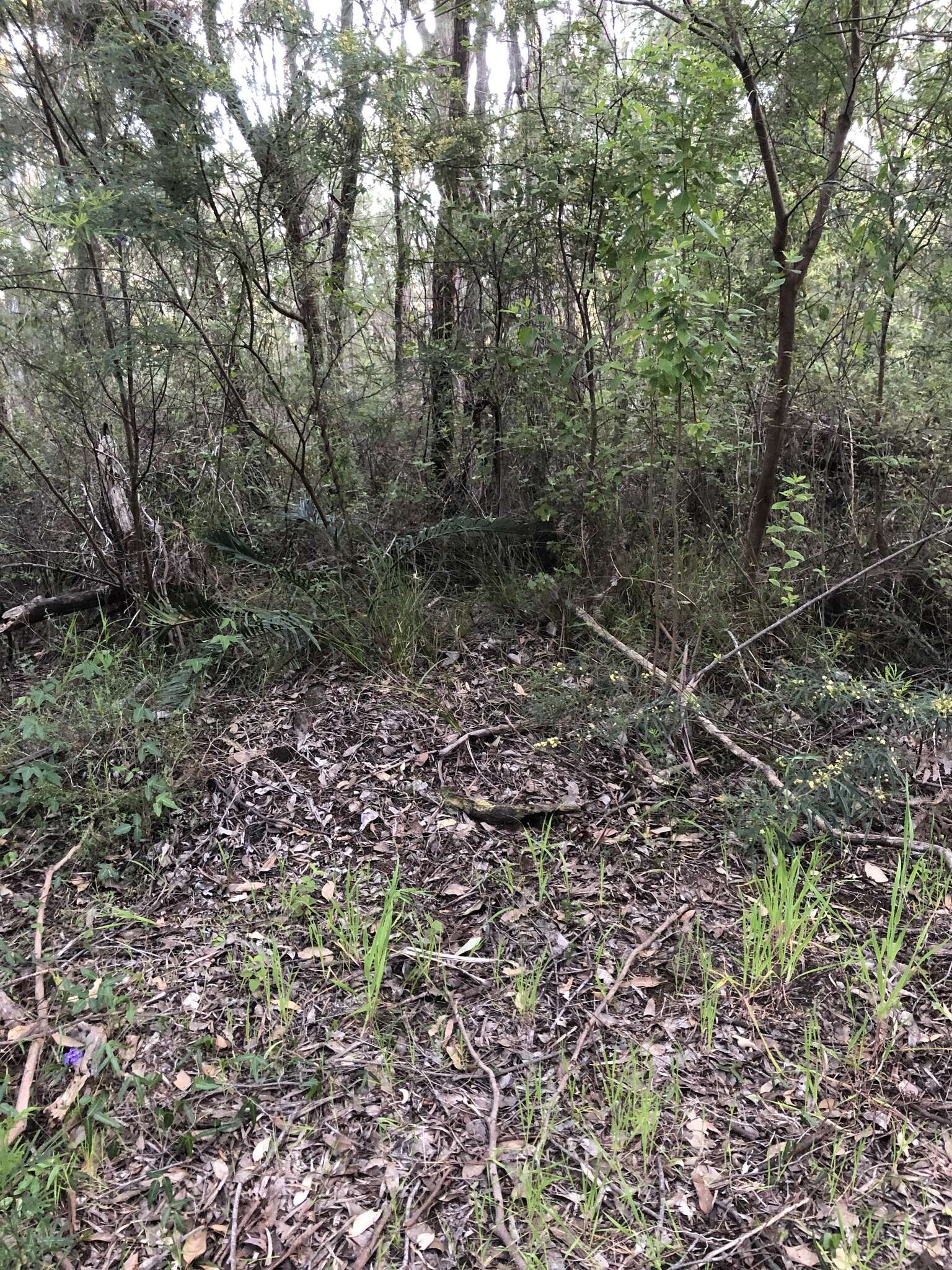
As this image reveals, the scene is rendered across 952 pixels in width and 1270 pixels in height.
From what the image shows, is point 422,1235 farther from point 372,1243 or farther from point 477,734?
point 477,734

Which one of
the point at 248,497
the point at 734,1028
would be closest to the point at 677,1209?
the point at 734,1028

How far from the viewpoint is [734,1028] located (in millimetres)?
2043

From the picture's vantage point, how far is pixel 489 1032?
6.81ft

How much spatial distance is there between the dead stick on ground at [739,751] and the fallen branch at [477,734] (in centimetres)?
73

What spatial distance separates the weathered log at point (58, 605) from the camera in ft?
11.1

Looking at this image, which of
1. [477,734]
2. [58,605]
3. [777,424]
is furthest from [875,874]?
[58,605]

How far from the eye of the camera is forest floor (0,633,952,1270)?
1603mm

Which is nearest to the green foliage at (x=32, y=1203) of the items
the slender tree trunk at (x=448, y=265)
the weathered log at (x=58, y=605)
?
the weathered log at (x=58, y=605)

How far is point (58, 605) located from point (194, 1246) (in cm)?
298

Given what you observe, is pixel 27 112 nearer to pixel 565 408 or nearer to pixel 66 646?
pixel 66 646

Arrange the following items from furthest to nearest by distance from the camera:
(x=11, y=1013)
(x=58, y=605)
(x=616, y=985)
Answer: (x=58, y=605) < (x=616, y=985) < (x=11, y=1013)

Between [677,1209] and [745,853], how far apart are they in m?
1.28

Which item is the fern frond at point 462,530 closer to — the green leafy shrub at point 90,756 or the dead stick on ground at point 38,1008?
the green leafy shrub at point 90,756

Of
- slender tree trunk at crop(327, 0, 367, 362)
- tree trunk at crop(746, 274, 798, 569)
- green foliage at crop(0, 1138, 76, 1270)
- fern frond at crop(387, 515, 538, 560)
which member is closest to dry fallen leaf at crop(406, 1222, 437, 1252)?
green foliage at crop(0, 1138, 76, 1270)
